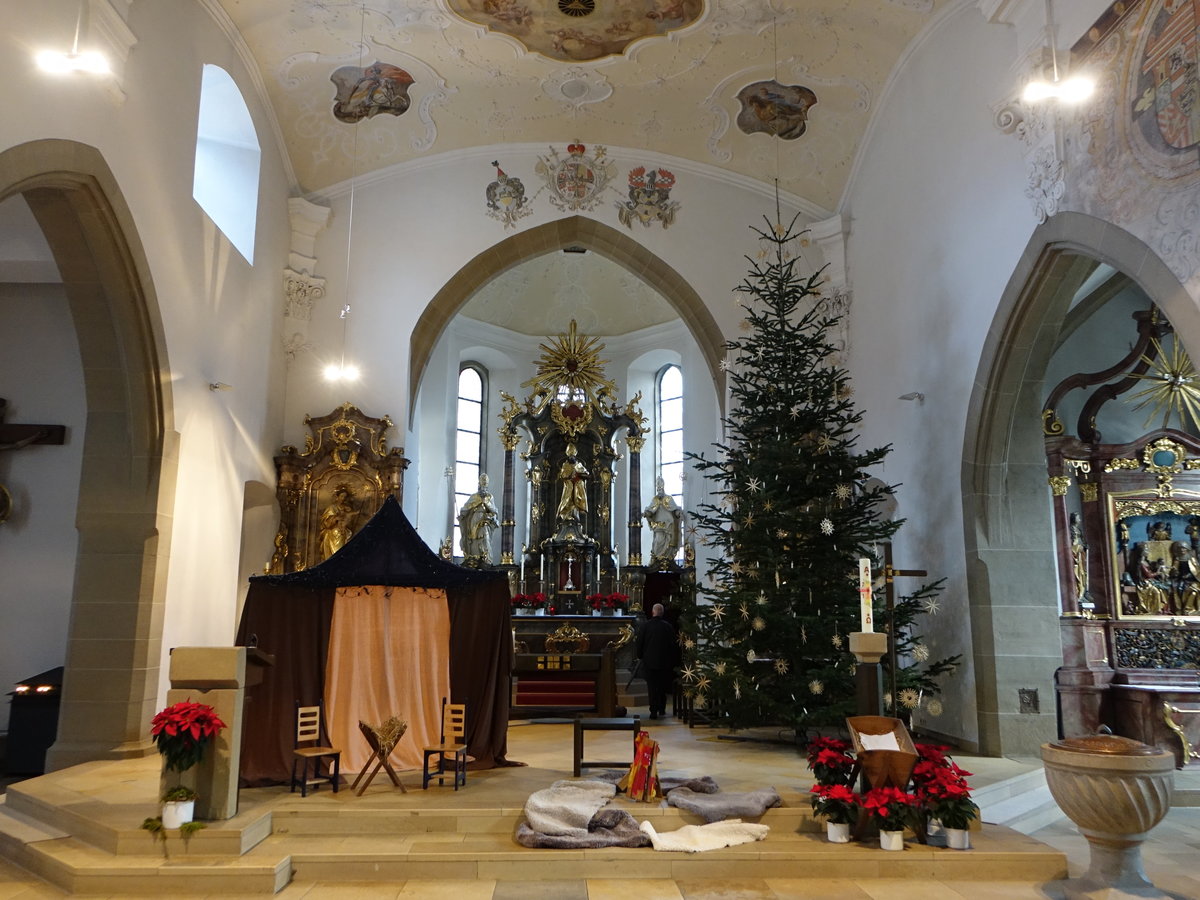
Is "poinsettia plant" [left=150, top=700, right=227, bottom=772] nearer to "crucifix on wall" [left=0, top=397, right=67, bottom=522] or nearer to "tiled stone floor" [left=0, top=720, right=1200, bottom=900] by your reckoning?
"tiled stone floor" [left=0, top=720, right=1200, bottom=900]

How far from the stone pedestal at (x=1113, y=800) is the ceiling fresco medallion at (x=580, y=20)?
8.03m

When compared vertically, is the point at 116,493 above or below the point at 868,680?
above

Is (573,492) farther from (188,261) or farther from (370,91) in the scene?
(188,261)

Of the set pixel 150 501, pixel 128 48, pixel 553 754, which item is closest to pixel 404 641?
pixel 553 754

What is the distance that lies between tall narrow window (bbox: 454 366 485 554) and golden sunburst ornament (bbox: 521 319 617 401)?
1875 millimetres

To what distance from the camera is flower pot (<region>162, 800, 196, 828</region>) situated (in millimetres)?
5570

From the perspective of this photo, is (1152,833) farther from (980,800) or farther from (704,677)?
(704,677)

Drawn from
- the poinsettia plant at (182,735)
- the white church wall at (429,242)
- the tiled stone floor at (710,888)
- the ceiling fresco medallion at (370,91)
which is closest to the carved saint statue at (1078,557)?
the tiled stone floor at (710,888)

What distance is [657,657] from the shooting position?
1075cm

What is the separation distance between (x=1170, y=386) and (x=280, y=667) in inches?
330

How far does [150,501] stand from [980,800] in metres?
7.04

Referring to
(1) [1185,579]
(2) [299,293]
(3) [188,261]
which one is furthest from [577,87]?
(1) [1185,579]

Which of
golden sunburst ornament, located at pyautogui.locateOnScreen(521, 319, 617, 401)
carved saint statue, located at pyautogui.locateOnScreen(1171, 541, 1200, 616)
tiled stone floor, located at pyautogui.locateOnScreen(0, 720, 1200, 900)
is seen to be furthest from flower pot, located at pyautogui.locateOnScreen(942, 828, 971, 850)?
golden sunburst ornament, located at pyautogui.locateOnScreen(521, 319, 617, 401)

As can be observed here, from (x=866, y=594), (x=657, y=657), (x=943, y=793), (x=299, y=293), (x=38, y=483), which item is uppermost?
(x=299, y=293)
